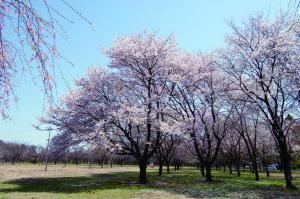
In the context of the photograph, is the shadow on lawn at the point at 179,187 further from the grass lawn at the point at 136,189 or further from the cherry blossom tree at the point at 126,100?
the cherry blossom tree at the point at 126,100

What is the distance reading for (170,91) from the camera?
113 ft

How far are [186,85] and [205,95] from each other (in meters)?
2.11

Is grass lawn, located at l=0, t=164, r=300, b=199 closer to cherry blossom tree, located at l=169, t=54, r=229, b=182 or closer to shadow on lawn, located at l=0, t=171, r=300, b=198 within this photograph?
shadow on lawn, located at l=0, t=171, r=300, b=198

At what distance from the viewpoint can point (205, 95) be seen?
3466cm

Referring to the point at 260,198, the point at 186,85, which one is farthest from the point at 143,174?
the point at 260,198

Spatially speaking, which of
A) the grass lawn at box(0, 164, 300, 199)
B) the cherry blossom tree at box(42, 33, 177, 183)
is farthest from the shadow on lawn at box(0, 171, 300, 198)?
the cherry blossom tree at box(42, 33, 177, 183)

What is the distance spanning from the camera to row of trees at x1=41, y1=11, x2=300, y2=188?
25906mm

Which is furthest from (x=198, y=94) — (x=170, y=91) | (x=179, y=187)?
(x=179, y=187)

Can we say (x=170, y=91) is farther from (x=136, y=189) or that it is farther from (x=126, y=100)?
(x=136, y=189)

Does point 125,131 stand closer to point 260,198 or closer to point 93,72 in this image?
point 93,72

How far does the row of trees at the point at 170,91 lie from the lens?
85.0ft

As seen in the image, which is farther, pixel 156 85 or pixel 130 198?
pixel 156 85

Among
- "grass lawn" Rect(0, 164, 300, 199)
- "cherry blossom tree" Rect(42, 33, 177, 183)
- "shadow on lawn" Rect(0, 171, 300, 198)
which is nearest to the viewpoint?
"grass lawn" Rect(0, 164, 300, 199)

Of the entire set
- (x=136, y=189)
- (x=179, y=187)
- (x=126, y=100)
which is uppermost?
(x=126, y=100)
